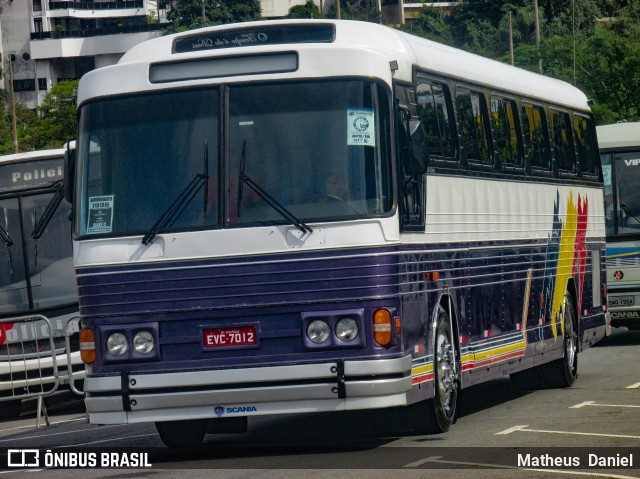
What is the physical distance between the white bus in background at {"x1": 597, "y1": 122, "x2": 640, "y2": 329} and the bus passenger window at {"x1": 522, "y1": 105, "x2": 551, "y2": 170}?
7253mm

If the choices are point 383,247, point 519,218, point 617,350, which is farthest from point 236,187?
point 617,350

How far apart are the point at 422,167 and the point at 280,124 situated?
119 centimetres

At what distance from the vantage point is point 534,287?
1684 cm

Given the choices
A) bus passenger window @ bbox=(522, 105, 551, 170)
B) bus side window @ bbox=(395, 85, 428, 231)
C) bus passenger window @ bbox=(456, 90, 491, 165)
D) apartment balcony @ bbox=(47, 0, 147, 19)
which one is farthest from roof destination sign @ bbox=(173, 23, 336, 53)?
apartment balcony @ bbox=(47, 0, 147, 19)

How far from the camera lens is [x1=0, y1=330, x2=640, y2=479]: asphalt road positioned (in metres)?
10.6

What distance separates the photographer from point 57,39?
131625 mm

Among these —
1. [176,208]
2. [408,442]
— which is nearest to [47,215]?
[176,208]

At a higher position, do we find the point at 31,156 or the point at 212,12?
the point at 212,12

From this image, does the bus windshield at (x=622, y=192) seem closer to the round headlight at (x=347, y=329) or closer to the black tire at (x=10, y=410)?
the black tire at (x=10, y=410)

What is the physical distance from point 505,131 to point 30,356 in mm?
6713

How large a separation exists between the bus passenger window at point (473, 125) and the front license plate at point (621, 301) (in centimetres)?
1011

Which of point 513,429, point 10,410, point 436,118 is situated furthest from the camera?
point 10,410

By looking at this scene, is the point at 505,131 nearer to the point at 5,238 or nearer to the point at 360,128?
the point at 360,128

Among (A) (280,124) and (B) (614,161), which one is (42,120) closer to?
(B) (614,161)
